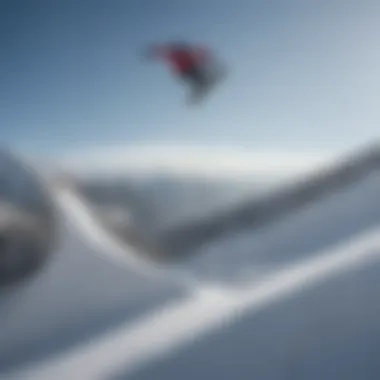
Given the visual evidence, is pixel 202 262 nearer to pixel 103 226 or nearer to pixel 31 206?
pixel 103 226

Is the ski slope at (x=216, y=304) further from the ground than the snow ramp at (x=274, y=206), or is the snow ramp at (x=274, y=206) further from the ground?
the snow ramp at (x=274, y=206)

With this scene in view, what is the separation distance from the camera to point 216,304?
8.14 ft

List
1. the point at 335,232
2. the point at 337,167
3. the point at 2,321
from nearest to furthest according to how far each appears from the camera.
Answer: the point at 2,321, the point at 335,232, the point at 337,167

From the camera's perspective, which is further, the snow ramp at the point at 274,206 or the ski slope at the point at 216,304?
the snow ramp at the point at 274,206

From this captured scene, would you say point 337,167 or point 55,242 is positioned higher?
point 337,167

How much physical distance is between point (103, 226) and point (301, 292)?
3.86 feet

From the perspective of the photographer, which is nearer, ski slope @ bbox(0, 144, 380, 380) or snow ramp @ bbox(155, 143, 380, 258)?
ski slope @ bbox(0, 144, 380, 380)

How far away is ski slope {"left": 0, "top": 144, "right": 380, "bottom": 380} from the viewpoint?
2088mm

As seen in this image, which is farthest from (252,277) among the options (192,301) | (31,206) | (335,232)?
(31,206)

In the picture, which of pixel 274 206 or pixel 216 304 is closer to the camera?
pixel 216 304

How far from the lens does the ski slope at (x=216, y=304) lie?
2.09 m

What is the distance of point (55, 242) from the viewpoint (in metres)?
2.72

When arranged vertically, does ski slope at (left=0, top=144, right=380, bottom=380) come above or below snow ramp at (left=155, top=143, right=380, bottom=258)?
below

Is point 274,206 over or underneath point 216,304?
over
